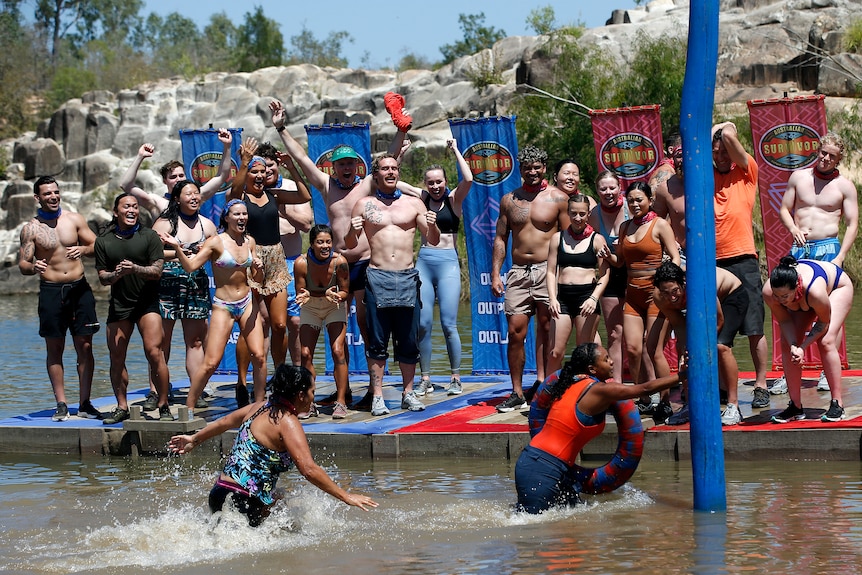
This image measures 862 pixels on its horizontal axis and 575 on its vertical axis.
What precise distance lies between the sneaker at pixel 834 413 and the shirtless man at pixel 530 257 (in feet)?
8.11

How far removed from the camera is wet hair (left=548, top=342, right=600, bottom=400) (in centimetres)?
747

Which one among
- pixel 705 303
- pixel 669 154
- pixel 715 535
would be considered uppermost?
pixel 669 154

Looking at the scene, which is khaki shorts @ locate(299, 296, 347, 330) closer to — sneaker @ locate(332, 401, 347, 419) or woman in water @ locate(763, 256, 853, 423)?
sneaker @ locate(332, 401, 347, 419)

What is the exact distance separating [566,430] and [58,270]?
5.35m

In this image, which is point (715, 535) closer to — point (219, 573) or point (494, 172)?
point (219, 573)

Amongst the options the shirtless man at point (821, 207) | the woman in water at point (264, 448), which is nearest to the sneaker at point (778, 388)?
the shirtless man at point (821, 207)

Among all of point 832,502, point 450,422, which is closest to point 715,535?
point 832,502

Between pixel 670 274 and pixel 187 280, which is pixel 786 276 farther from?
pixel 187 280

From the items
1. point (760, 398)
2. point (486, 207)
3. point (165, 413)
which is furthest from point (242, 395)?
point (760, 398)

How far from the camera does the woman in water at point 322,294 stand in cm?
1011

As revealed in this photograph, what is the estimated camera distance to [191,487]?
349 inches

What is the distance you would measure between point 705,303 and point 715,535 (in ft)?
4.48

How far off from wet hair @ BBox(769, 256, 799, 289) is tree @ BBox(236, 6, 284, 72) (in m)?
62.7

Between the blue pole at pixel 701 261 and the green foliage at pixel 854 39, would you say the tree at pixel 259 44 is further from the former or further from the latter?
the blue pole at pixel 701 261
